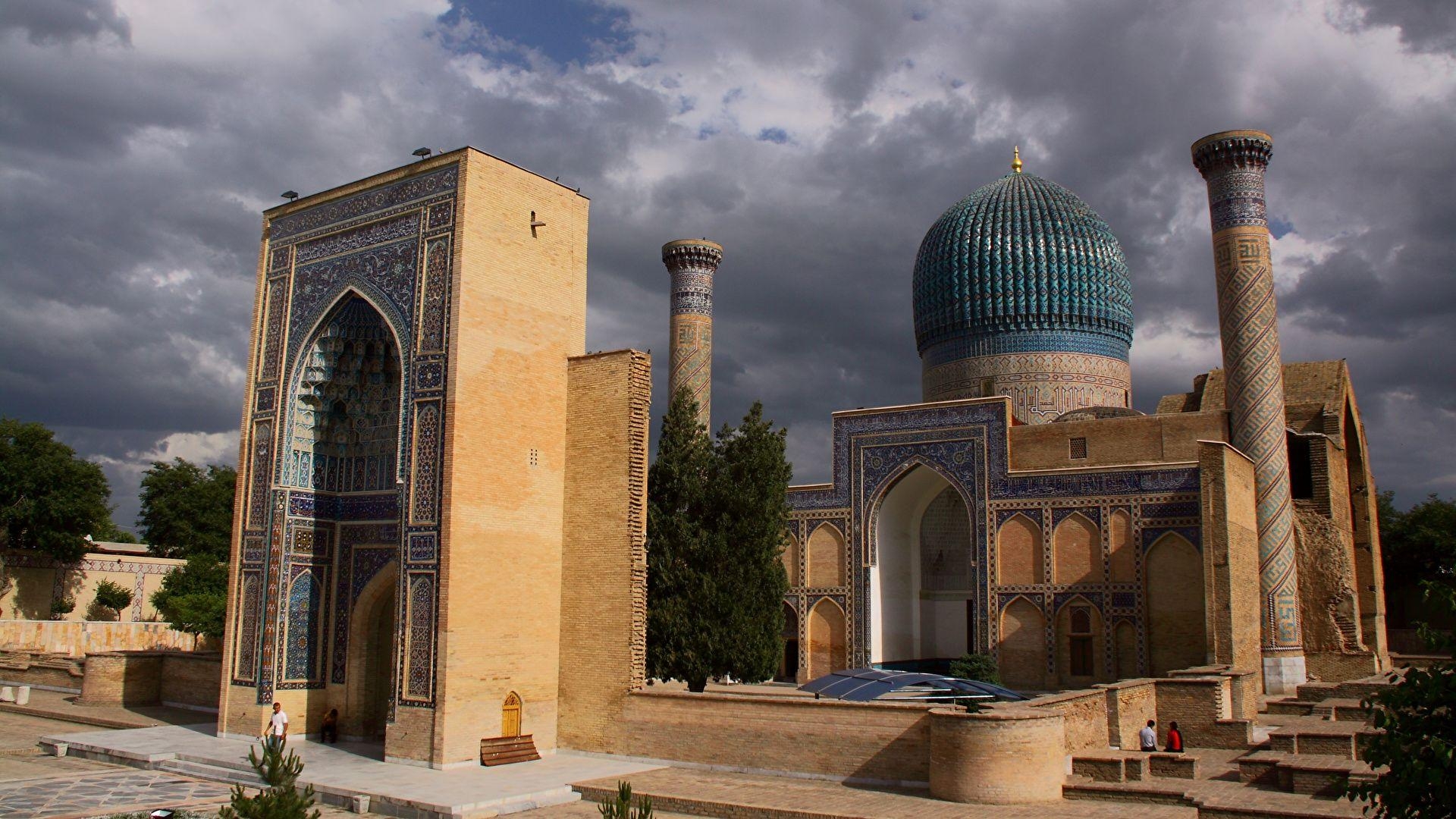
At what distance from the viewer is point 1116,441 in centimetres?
1686

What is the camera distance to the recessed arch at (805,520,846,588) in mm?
17672

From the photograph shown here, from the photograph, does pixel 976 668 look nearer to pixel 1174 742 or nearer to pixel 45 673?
pixel 1174 742

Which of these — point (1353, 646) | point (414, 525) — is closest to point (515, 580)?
point (414, 525)

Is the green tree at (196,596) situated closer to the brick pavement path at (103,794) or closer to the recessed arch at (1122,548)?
the brick pavement path at (103,794)

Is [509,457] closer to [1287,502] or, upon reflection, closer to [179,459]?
[1287,502]

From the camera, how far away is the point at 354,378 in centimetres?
1177

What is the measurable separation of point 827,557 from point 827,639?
4.10 feet

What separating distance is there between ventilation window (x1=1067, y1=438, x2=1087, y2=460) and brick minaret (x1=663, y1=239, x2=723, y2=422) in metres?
6.06

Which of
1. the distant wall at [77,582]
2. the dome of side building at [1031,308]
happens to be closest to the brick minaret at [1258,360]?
the dome of side building at [1031,308]

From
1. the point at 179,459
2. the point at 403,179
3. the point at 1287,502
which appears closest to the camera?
the point at 403,179

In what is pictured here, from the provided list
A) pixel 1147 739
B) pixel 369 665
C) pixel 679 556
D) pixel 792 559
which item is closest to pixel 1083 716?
pixel 1147 739

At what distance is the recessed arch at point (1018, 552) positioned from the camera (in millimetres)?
16016

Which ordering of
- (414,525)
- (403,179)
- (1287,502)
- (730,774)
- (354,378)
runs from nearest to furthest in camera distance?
(730,774) < (414,525) < (403,179) < (354,378) < (1287,502)

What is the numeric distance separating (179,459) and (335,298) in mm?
18930
